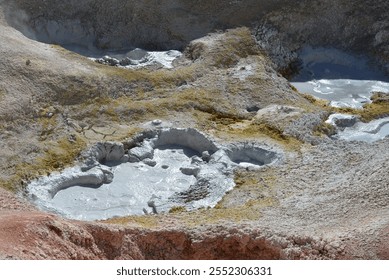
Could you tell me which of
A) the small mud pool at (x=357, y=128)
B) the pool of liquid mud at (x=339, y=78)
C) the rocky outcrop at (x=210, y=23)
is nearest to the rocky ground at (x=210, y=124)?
the rocky outcrop at (x=210, y=23)

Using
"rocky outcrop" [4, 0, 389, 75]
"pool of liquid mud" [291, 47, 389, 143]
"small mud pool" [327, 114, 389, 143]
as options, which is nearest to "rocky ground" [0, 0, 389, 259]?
"rocky outcrop" [4, 0, 389, 75]

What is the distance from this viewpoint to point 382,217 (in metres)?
26.4

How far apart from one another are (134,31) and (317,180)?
945 inches

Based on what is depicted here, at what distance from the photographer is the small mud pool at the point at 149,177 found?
3288 centimetres

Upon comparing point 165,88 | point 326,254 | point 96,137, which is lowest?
point 326,254

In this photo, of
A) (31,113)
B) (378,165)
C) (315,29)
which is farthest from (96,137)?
(315,29)

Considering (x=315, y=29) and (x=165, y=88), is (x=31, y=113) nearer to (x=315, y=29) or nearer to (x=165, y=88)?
(x=165, y=88)

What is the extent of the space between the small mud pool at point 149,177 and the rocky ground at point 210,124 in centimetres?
89

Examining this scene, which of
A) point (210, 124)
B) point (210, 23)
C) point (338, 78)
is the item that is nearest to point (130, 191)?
point (210, 124)

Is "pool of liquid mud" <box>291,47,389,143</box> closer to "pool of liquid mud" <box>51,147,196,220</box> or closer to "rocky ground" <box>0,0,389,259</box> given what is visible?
"rocky ground" <box>0,0,389,259</box>

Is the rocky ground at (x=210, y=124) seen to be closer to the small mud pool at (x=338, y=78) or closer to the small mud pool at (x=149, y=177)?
Result: the small mud pool at (x=149, y=177)

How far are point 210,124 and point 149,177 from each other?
616 centimetres

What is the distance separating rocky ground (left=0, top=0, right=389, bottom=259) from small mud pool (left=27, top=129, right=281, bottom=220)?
893mm

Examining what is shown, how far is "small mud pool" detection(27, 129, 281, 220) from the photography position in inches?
1294
